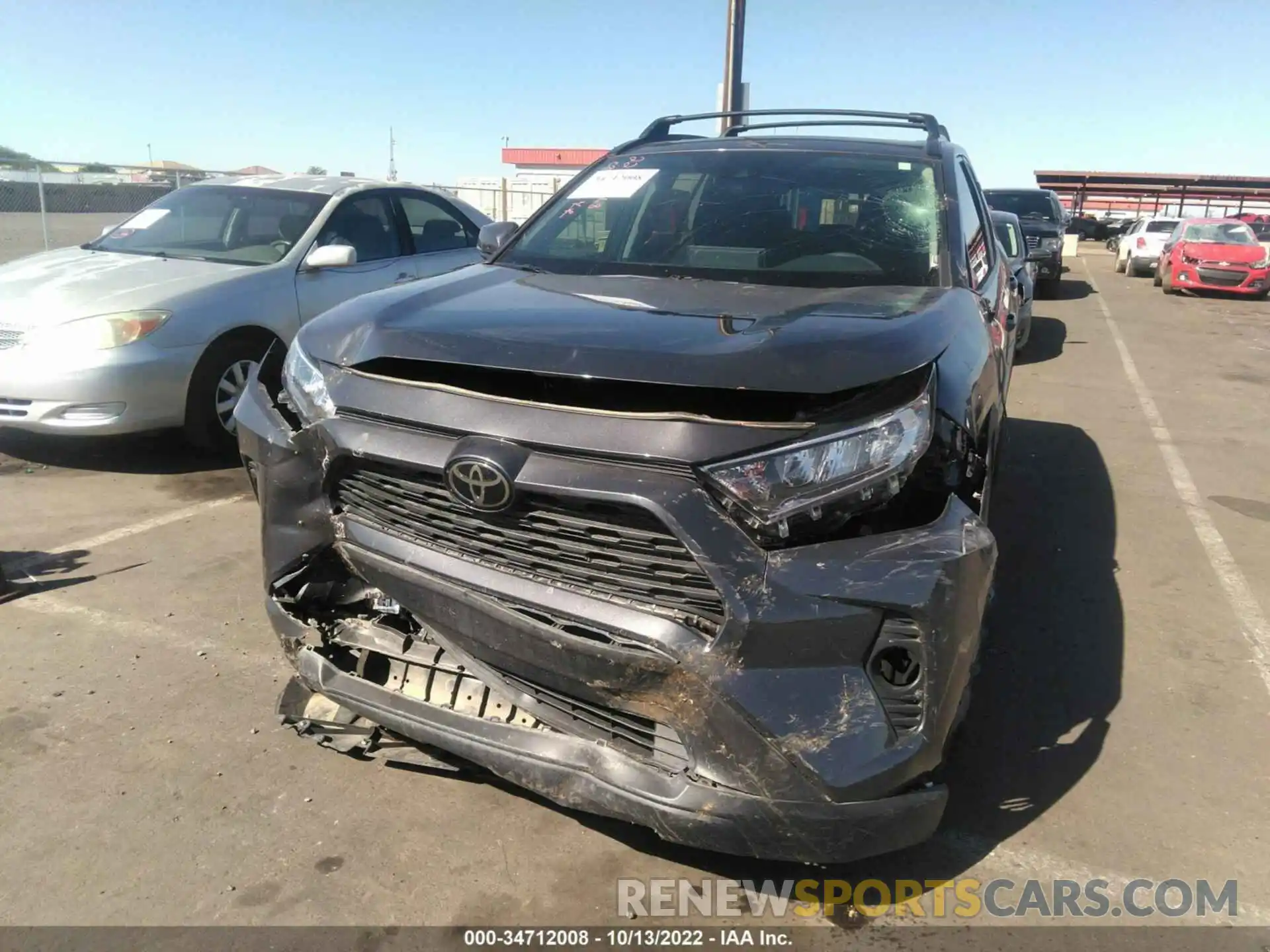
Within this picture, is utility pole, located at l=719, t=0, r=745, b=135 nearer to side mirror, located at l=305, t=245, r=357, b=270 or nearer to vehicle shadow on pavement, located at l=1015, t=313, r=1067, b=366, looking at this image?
vehicle shadow on pavement, located at l=1015, t=313, r=1067, b=366

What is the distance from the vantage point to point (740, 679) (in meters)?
1.99

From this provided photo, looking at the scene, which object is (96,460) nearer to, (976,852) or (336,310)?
(336,310)

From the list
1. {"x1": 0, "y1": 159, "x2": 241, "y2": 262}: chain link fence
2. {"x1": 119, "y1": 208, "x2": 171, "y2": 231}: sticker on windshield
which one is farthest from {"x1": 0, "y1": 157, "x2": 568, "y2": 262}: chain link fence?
{"x1": 119, "y1": 208, "x2": 171, "y2": 231}: sticker on windshield

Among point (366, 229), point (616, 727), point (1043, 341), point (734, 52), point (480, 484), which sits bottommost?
point (1043, 341)

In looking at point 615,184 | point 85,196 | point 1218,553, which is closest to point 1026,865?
point 615,184

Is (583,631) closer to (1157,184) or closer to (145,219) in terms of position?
(145,219)

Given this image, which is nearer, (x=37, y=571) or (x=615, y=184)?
(x=615, y=184)

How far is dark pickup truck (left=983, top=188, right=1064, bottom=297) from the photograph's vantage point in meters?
17.1

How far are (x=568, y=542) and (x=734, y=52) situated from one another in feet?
37.6

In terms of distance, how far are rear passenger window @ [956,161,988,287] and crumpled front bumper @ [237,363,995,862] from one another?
1.58 metres

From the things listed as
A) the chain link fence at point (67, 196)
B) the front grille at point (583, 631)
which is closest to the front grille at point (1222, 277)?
the chain link fence at point (67, 196)

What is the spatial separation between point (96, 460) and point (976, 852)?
18.1 feet

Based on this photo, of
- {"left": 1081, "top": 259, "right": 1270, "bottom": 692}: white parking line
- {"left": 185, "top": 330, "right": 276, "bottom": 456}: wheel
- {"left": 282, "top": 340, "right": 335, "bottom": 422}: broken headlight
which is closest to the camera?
{"left": 282, "top": 340, "right": 335, "bottom": 422}: broken headlight

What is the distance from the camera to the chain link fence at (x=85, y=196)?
43.4 ft
